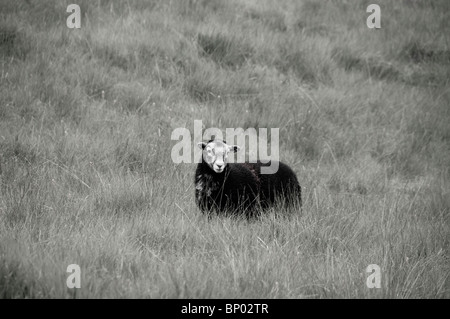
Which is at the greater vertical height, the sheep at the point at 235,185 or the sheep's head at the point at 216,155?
the sheep's head at the point at 216,155

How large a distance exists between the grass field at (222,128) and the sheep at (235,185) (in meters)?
0.21

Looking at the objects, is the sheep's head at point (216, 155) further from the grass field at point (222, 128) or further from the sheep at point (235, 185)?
the grass field at point (222, 128)

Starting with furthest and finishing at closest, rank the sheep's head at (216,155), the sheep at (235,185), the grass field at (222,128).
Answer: the sheep at (235,185) → the sheep's head at (216,155) → the grass field at (222,128)

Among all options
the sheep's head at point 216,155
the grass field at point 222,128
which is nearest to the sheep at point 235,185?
the sheep's head at point 216,155

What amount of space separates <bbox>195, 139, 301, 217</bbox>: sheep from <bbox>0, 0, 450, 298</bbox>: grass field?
0.21 metres

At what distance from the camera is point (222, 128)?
5.60m

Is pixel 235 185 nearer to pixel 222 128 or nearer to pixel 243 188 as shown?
pixel 243 188

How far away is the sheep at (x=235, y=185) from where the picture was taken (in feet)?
12.9

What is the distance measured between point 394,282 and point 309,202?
1749 mm

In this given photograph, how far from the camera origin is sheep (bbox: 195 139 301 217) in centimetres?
394

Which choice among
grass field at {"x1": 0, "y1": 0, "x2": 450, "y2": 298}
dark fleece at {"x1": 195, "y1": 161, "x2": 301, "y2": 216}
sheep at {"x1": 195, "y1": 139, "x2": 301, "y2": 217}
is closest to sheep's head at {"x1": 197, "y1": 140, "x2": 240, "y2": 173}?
sheep at {"x1": 195, "y1": 139, "x2": 301, "y2": 217}

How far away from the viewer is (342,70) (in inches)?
293

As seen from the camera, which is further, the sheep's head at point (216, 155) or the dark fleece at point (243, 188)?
the dark fleece at point (243, 188)
